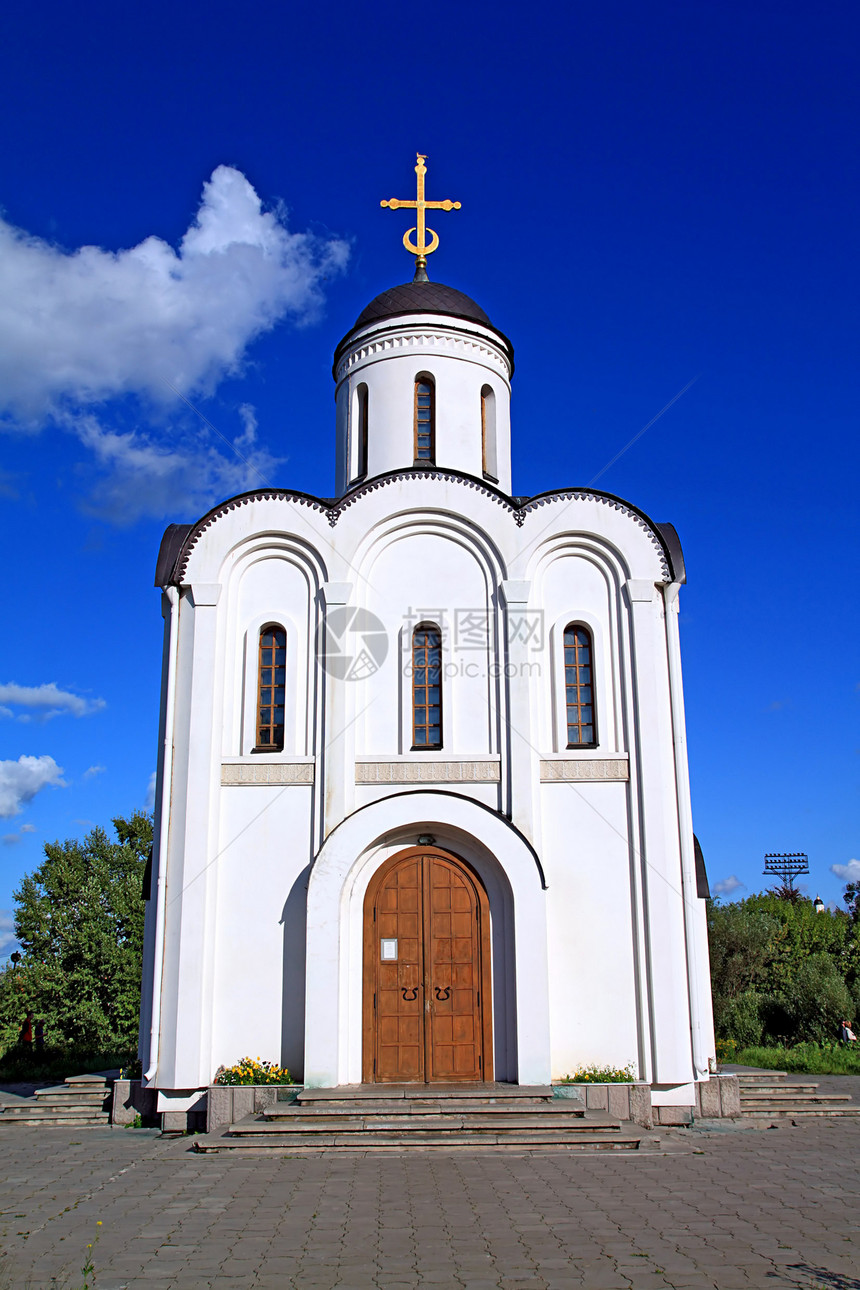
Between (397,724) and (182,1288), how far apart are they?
295 inches

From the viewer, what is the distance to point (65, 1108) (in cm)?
1271

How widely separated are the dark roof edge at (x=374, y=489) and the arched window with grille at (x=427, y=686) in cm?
201

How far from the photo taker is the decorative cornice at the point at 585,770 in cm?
1258

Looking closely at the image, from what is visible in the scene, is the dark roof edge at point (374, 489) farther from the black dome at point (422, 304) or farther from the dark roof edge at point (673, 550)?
the black dome at point (422, 304)

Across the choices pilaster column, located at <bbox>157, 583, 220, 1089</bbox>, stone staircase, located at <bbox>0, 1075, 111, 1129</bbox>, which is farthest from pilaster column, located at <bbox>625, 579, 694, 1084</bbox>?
stone staircase, located at <bbox>0, 1075, 111, 1129</bbox>

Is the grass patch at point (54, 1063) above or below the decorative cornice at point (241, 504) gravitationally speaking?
below

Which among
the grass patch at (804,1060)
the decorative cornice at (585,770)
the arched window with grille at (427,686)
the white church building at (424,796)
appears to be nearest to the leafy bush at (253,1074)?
the white church building at (424,796)

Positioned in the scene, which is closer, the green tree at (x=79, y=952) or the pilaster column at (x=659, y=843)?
the pilaster column at (x=659, y=843)

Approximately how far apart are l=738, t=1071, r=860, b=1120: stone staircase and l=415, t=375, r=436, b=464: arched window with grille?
1001cm

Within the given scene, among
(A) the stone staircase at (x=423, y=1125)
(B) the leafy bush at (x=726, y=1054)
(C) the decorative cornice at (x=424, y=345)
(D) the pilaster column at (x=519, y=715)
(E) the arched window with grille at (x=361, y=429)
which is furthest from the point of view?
(B) the leafy bush at (x=726, y=1054)

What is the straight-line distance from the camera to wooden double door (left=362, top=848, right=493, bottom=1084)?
38.4 feet

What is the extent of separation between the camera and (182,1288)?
238 inches

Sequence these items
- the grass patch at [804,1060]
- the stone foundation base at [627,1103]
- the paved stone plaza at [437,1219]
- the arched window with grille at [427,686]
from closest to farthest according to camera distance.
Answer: the paved stone plaza at [437,1219], the stone foundation base at [627,1103], the arched window with grille at [427,686], the grass patch at [804,1060]

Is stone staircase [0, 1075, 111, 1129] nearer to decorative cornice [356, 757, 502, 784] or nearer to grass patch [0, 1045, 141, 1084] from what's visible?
grass patch [0, 1045, 141, 1084]
